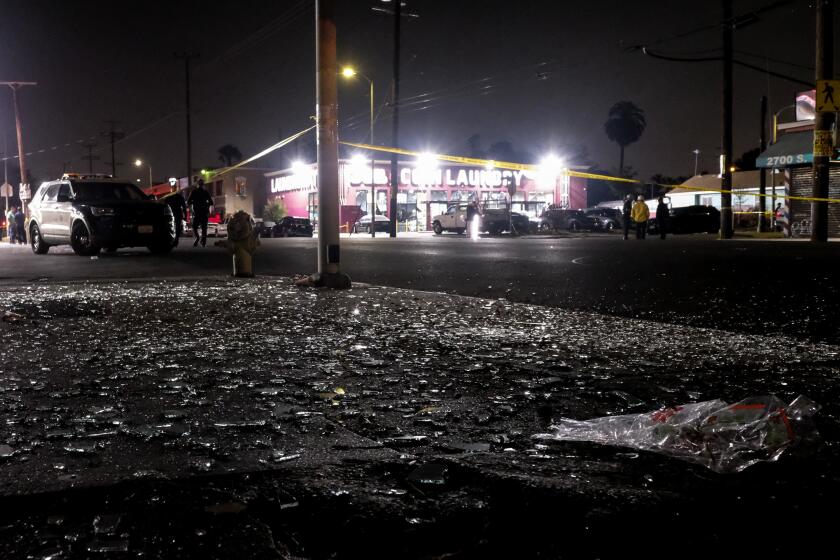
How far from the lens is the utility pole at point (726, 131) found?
95.5ft

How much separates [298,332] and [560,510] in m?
4.08

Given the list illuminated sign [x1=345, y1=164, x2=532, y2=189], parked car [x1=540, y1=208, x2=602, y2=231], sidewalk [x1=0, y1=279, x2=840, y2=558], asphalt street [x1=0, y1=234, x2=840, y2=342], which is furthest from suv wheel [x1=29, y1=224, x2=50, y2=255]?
illuminated sign [x1=345, y1=164, x2=532, y2=189]

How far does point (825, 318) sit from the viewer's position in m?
6.70

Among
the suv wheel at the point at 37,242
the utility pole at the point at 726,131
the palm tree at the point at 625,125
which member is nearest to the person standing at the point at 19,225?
the suv wheel at the point at 37,242

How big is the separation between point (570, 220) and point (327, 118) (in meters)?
39.9

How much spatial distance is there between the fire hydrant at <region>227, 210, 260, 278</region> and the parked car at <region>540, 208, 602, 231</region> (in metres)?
37.5

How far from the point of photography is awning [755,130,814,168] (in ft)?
99.2

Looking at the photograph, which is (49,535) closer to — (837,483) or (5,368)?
(837,483)

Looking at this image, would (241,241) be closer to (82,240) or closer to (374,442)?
(82,240)

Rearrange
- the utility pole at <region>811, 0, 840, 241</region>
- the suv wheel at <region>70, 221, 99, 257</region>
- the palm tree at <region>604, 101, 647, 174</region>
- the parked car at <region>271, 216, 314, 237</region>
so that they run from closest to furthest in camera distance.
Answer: the suv wheel at <region>70, 221, 99, 257</region> < the utility pole at <region>811, 0, 840, 241</region> < the parked car at <region>271, 216, 314, 237</region> < the palm tree at <region>604, 101, 647, 174</region>

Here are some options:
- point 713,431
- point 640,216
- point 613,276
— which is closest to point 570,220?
point 640,216

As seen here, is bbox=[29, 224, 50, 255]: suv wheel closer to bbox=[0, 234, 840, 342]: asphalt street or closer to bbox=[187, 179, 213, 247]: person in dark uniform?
bbox=[0, 234, 840, 342]: asphalt street

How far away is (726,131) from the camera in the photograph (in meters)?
30.4

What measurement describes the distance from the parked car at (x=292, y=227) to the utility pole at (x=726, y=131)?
24.4 metres
